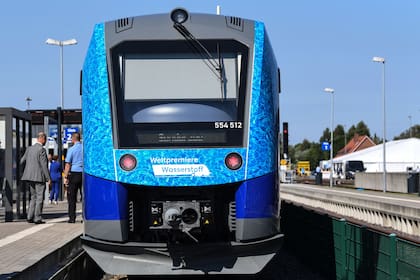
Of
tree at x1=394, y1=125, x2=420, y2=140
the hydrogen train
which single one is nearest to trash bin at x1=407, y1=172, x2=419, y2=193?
the hydrogen train

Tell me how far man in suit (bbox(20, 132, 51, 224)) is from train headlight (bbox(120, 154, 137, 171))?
257 inches

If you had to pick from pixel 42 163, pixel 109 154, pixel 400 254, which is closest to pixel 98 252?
pixel 109 154

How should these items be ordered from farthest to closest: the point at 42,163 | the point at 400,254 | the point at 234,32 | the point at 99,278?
the point at 42,163 → the point at 99,278 → the point at 234,32 → the point at 400,254

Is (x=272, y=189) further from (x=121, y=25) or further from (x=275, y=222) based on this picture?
(x=121, y=25)

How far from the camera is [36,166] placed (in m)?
14.5

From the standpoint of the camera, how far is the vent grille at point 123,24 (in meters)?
8.92

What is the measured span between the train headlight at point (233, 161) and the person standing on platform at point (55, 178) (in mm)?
15450

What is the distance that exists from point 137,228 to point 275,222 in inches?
66.9

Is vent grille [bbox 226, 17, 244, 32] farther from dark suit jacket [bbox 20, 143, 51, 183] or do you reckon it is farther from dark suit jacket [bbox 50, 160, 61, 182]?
dark suit jacket [bbox 50, 160, 61, 182]

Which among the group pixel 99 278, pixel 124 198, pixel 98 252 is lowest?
pixel 99 278

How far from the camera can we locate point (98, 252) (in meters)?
8.59

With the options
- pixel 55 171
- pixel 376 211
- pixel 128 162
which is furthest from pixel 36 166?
pixel 376 211

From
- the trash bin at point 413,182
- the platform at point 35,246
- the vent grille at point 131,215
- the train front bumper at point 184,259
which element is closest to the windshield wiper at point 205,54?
the vent grille at point 131,215

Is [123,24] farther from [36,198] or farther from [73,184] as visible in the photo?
[36,198]
